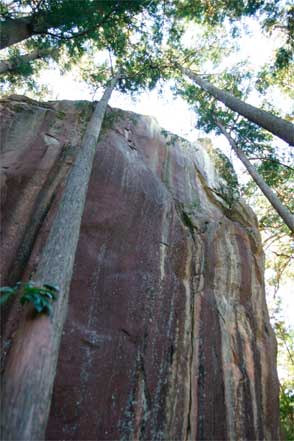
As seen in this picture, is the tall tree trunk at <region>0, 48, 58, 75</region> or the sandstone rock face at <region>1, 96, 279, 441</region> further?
the tall tree trunk at <region>0, 48, 58, 75</region>

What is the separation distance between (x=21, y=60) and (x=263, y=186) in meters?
10.2

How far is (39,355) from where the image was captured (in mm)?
3441

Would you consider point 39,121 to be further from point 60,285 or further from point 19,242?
point 60,285

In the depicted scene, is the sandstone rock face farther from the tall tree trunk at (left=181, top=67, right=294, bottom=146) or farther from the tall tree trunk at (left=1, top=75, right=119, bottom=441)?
the tall tree trunk at (left=181, top=67, right=294, bottom=146)

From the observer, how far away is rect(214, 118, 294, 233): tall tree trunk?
871cm

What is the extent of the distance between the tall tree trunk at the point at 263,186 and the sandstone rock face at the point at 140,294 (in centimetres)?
141

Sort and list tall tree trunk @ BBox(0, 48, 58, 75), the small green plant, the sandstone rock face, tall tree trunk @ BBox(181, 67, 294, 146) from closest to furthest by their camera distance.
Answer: the small green plant, the sandstone rock face, tall tree trunk @ BBox(181, 67, 294, 146), tall tree trunk @ BBox(0, 48, 58, 75)

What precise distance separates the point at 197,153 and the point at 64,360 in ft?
32.1

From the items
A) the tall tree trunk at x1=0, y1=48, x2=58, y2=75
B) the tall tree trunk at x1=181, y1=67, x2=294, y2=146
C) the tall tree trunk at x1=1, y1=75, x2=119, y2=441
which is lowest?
the tall tree trunk at x1=1, y1=75, x2=119, y2=441

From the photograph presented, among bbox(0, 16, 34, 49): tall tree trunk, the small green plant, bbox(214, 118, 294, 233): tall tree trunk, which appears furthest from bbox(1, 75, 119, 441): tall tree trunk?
bbox(214, 118, 294, 233): tall tree trunk

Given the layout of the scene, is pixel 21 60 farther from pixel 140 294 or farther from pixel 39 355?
pixel 39 355

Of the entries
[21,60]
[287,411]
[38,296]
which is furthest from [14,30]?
[287,411]

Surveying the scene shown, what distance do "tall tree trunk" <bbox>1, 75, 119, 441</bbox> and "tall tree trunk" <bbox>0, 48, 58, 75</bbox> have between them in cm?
915

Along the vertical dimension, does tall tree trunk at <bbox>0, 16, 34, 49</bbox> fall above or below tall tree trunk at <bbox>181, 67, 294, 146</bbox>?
above
